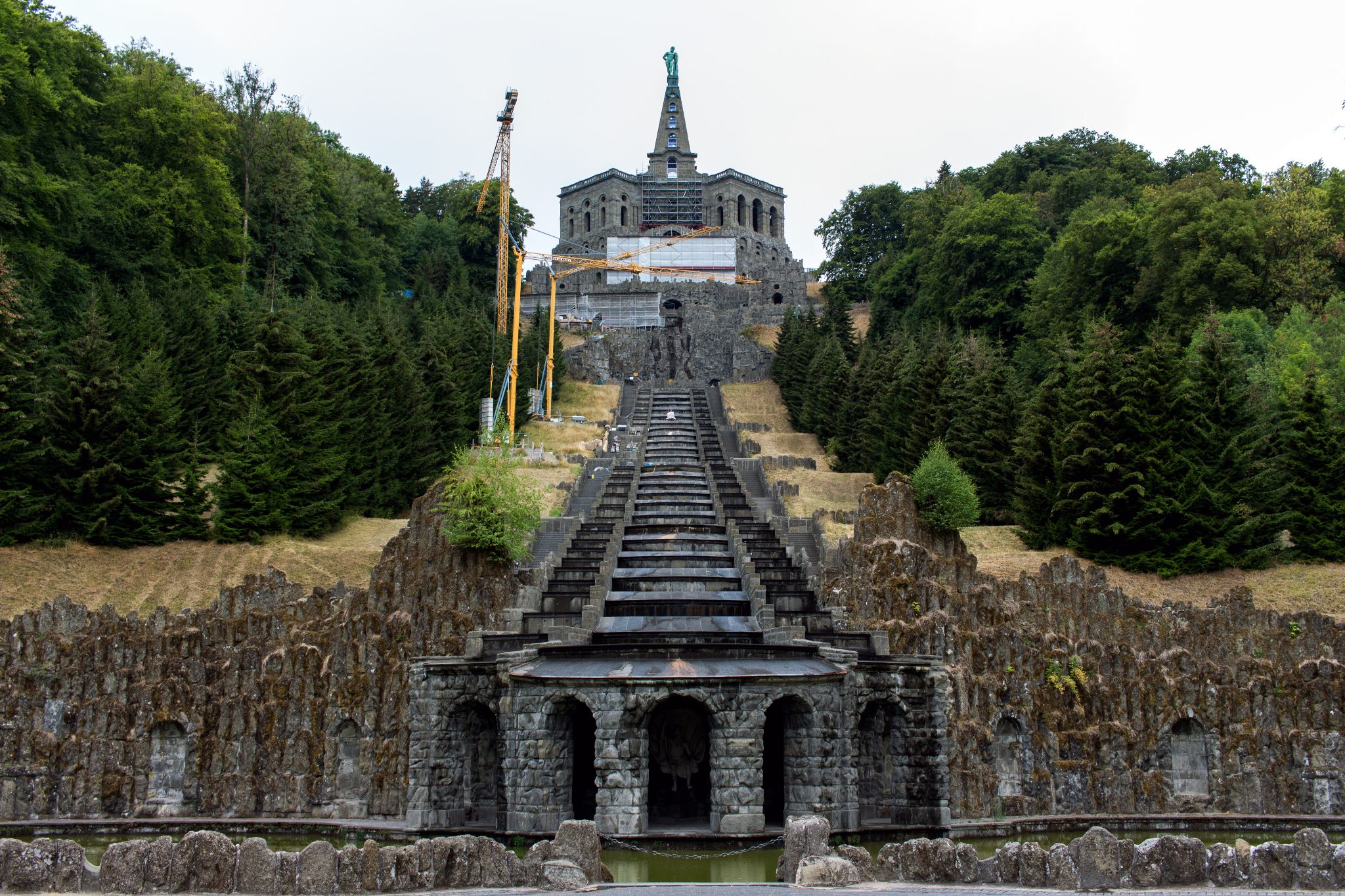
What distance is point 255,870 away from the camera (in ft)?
50.1

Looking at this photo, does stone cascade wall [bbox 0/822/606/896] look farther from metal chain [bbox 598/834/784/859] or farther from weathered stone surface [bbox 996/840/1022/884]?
metal chain [bbox 598/834/784/859]

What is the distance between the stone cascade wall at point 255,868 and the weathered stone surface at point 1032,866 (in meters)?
6.21

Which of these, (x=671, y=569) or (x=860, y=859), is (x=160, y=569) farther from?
(x=860, y=859)

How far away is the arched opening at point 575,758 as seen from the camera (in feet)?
85.9

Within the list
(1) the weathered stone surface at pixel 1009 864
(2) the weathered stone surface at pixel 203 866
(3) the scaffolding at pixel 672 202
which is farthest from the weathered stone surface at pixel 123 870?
(3) the scaffolding at pixel 672 202

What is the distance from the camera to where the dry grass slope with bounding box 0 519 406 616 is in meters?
36.9

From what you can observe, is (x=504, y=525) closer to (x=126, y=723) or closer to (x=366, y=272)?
(x=126, y=723)

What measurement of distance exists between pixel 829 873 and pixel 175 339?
1651 inches

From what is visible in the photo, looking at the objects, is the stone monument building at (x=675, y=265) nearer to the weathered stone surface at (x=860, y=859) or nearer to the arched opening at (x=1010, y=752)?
the arched opening at (x=1010, y=752)

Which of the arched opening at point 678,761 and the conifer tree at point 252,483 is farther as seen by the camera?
the conifer tree at point 252,483

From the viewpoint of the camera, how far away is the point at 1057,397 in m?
44.6

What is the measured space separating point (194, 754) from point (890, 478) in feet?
75.2

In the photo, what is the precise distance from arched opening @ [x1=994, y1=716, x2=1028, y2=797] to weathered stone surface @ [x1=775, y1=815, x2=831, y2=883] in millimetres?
14312

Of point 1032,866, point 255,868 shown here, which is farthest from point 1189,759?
point 255,868
